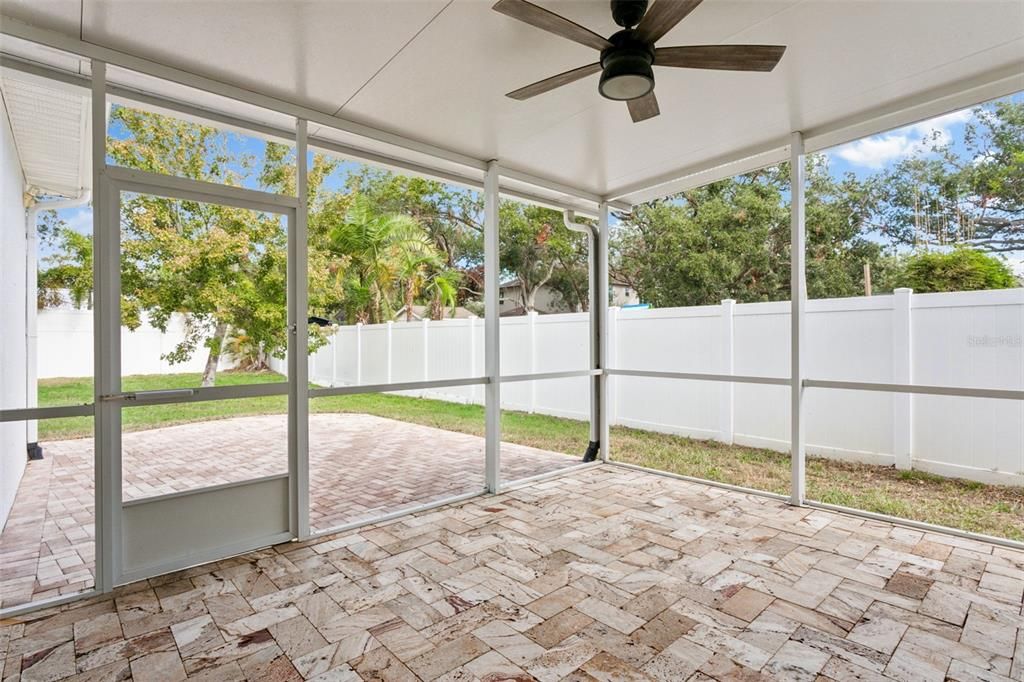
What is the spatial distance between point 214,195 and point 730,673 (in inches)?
137

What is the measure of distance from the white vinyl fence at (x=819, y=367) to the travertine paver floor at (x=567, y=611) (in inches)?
51.7

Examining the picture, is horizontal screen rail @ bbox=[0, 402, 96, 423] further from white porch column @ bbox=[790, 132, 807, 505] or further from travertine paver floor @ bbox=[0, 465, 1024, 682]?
white porch column @ bbox=[790, 132, 807, 505]

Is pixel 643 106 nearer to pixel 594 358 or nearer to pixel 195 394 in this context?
pixel 195 394

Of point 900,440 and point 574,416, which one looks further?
point 574,416

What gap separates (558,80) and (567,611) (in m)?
2.52

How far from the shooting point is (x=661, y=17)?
6.48ft

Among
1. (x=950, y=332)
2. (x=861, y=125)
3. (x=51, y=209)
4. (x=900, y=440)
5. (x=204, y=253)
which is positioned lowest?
(x=900, y=440)

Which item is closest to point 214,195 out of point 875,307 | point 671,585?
point 671,585

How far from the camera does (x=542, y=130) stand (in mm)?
3637

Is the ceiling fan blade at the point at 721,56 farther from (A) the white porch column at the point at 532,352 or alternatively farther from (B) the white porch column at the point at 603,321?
(A) the white porch column at the point at 532,352

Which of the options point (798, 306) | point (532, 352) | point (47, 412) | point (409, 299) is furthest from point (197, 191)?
point (409, 299)

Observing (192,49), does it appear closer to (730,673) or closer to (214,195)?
(214,195)

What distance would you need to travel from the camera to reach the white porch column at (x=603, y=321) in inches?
212

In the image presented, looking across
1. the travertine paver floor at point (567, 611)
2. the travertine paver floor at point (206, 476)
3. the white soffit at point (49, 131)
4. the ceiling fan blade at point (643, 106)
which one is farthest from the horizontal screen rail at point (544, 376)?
the white soffit at point (49, 131)
